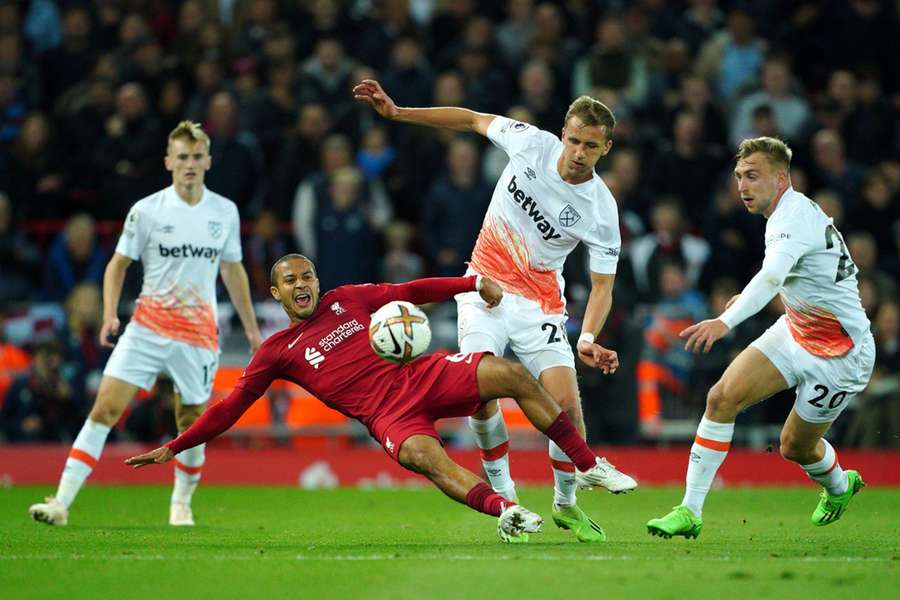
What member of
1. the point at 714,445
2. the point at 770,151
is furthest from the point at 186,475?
the point at 770,151

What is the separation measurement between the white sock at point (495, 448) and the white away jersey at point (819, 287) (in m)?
1.94

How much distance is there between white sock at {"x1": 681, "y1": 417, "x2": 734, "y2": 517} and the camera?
8812 millimetres

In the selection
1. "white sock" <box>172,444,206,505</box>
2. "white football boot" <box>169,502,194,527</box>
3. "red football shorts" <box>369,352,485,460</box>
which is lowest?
"white football boot" <box>169,502,194,527</box>

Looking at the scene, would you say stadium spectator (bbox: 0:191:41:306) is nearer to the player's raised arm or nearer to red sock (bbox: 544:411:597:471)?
the player's raised arm

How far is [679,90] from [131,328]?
940cm

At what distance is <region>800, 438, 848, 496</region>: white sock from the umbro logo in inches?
127

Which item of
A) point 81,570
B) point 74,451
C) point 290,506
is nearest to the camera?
point 81,570

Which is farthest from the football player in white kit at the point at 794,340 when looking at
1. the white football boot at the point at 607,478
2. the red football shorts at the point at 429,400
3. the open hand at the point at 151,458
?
the open hand at the point at 151,458

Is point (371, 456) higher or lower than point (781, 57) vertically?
lower

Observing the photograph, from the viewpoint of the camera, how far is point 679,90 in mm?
18328

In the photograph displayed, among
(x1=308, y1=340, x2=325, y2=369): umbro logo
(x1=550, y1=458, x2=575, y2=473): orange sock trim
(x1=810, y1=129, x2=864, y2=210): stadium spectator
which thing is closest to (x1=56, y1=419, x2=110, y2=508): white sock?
(x1=308, y1=340, x2=325, y2=369): umbro logo

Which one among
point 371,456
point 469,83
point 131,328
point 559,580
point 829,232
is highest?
point 469,83

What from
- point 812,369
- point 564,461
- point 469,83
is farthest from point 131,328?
point 469,83

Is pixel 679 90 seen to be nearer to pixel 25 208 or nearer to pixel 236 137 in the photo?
pixel 236 137
